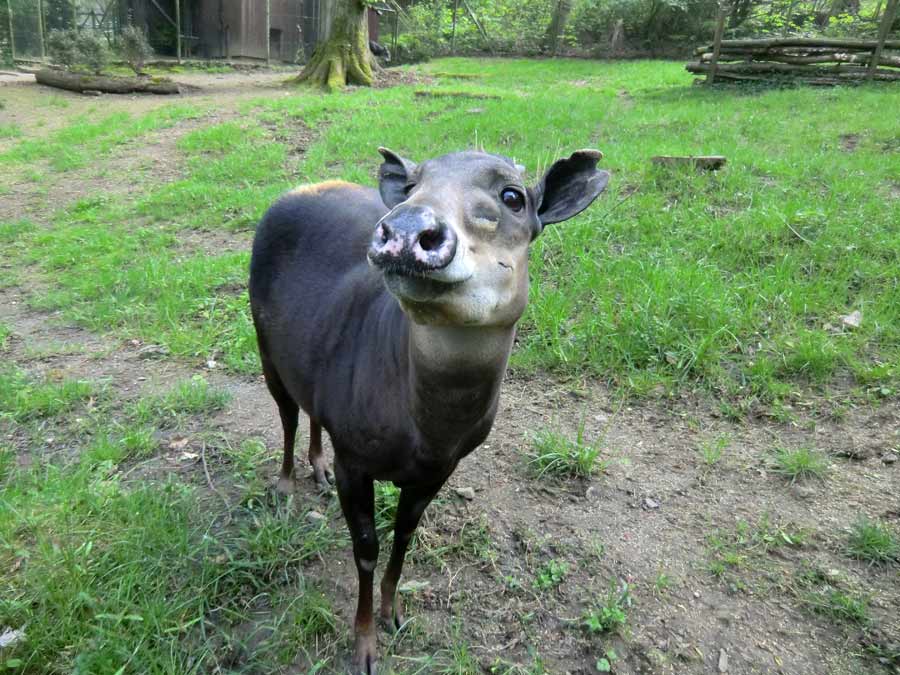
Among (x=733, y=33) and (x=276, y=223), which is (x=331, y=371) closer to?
(x=276, y=223)

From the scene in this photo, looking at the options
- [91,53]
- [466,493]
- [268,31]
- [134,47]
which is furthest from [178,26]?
[466,493]

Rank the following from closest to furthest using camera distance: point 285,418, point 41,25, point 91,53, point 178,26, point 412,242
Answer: point 412,242 < point 285,418 < point 91,53 < point 41,25 < point 178,26

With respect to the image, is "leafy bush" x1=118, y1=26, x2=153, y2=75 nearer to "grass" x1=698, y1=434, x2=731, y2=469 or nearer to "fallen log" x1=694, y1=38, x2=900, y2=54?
"fallen log" x1=694, y1=38, x2=900, y2=54

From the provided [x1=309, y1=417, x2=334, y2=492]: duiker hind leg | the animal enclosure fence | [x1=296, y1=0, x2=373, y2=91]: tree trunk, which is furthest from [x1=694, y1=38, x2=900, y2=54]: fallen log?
[x1=309, y1=417, x2=334, y2=492]: duiker hind leg

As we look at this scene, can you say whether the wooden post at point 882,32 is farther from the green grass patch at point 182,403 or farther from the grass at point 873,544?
the green grass patch at point 182,403

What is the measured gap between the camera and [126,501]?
312 cm

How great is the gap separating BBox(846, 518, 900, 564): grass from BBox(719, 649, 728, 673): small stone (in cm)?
87

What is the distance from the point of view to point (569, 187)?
2.23m

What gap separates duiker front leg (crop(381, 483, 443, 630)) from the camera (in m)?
2.55

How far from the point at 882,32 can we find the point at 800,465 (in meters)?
10.9

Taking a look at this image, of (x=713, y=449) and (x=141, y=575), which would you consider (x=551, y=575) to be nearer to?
(x=713, y=449)

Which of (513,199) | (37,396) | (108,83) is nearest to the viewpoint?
(513,199)

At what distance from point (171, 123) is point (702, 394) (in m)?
9.83

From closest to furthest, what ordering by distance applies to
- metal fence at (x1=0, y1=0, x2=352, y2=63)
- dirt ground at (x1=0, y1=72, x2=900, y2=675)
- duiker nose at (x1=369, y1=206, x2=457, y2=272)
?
duiker nose at (x1=369, y1=206, x2=457, y2=272) → dirt ground at (x1=0, y1=72, x2=900, y2=675) → metal fence at (x1=0, y1=0, x2=352, y2=63)
